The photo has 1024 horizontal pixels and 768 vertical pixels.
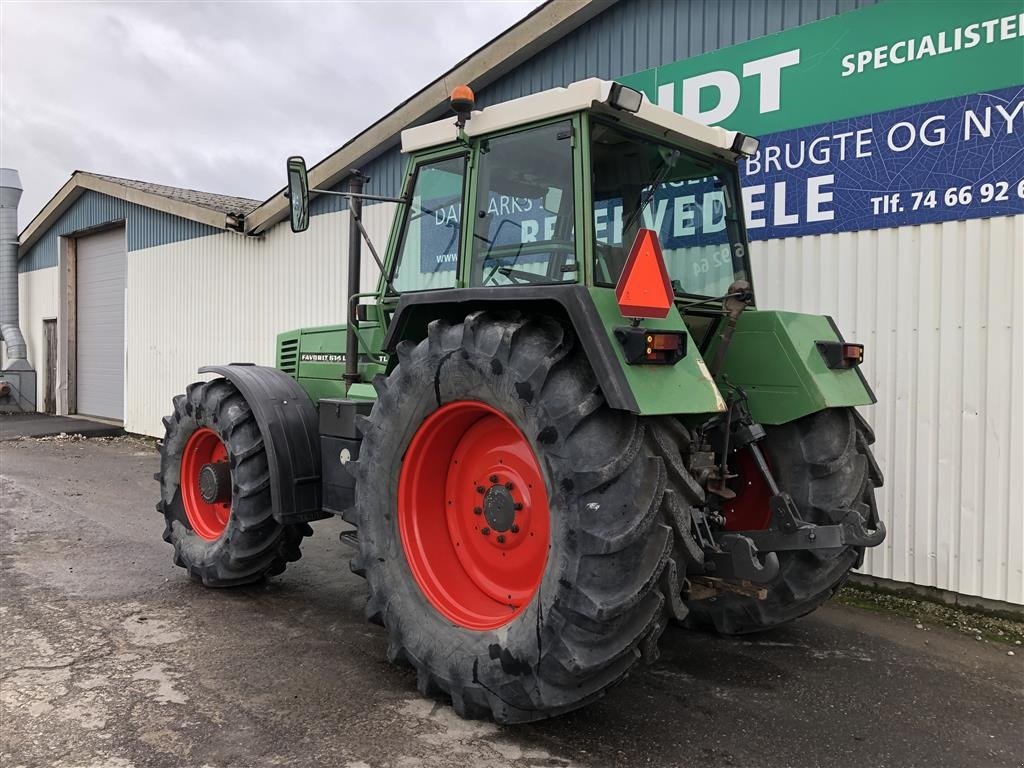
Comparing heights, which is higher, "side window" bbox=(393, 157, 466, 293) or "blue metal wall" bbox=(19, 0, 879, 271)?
"blue metal wall" bbox=(19, 0, 879, 271)

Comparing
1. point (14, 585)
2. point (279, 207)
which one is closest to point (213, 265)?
point (279, 207)

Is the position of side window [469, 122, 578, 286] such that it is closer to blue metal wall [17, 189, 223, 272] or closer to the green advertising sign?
the green advertising sign

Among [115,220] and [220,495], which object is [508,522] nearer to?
[220,495]

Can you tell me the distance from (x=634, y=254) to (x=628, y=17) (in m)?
4.48

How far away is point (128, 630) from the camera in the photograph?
429 centimetres

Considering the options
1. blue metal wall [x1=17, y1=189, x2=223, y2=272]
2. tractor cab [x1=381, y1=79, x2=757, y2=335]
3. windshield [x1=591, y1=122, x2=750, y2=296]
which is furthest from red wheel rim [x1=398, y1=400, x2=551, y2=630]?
blue metal wall [x1=17, y1=189, x2=223, y2=272]

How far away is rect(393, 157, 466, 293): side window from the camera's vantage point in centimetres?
387

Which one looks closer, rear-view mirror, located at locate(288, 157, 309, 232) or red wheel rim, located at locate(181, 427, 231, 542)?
rear-view mirror, located at locate(288, 157, 309, 232)

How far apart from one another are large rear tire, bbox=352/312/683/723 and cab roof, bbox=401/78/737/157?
0.92 m

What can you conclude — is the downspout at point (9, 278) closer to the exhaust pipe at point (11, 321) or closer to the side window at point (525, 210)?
the exhaust pipe at point (11, 321)

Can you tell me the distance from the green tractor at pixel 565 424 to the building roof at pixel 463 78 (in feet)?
11.1

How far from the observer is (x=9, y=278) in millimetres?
18797

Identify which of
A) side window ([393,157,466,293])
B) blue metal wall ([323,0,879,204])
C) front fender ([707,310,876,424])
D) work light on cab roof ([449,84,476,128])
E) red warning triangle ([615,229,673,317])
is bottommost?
front fender ([707,310,876,424])

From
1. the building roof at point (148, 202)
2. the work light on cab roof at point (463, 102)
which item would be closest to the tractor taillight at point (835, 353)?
the work light on cab roof at point (463, 102)
